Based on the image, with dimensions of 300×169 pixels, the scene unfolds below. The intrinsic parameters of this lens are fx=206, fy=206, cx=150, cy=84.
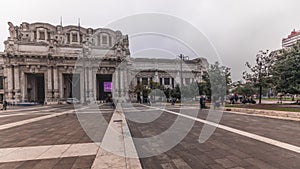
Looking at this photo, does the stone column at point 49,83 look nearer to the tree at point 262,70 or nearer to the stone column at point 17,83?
the stone column at point 17,83

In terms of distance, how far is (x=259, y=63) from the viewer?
2348 centimetres

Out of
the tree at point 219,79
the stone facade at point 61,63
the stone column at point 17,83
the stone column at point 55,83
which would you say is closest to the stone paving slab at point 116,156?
the tree at point 219,79

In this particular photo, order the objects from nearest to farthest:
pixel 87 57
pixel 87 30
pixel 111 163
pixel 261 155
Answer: pixel 111 163 → pixel 261 155 → pixel 87 57 → pixel 87 30

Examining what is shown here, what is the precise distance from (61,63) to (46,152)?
187ft

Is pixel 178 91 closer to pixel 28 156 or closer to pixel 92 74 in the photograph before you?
pixel 92 74

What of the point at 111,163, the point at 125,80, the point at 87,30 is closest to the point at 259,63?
the point at 111,163

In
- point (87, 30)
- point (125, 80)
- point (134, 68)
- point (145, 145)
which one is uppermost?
point (87, 30)

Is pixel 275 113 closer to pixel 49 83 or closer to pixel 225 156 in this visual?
pixel 225 156

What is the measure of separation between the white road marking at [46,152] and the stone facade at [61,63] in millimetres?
46127

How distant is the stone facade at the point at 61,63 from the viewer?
54438mm

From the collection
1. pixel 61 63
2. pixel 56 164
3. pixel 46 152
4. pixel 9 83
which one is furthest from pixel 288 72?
pixel 9 83

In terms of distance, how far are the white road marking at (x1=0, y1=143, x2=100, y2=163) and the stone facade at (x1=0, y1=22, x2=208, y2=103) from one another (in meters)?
46.1

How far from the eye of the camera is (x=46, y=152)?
581 cm

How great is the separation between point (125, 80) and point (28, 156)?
57.3 m
